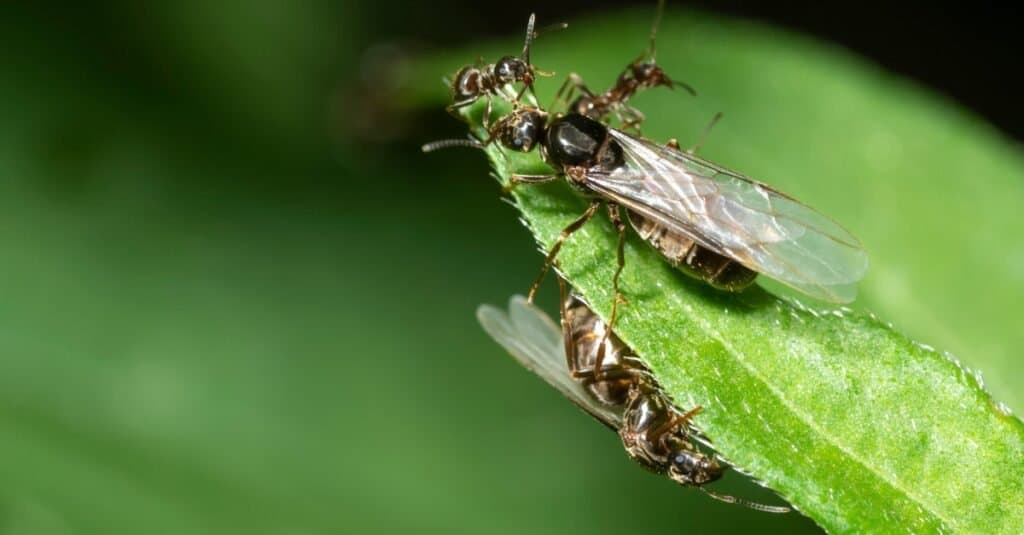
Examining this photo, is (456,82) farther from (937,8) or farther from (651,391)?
(937,8)

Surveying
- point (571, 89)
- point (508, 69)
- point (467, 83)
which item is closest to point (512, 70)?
point (508, 69)

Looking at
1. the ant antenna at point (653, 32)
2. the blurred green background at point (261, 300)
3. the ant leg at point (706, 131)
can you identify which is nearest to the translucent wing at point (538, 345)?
the ant leg at point (706, 131)

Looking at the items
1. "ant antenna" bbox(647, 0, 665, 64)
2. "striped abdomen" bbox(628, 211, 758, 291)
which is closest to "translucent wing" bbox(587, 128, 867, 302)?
"striped abdomen" bbox(628, 211, 758, 291)

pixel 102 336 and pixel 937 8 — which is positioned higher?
pixel 937 8

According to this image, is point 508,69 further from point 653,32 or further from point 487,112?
point 653,32

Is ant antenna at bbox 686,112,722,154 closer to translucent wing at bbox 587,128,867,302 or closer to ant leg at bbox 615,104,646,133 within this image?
ant leg at bbox 615,104,646,133

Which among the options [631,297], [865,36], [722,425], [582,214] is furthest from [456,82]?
[865,36]
